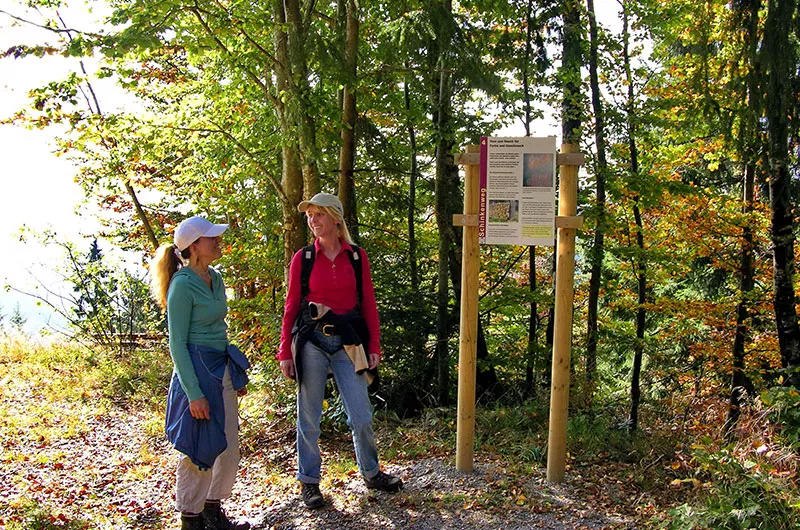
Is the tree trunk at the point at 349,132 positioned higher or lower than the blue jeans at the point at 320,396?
higher

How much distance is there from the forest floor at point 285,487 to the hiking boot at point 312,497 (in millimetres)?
→ 71

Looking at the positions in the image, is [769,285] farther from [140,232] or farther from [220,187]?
[140,232]

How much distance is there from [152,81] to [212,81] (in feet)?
17.3

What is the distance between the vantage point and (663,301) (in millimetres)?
10852

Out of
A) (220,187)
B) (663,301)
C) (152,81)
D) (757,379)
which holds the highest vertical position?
(152,81)

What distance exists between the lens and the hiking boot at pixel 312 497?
4469 millimetres

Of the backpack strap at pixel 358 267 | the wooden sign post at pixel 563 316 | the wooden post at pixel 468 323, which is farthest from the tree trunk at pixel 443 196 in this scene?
the backpack strap at pixel 358 267

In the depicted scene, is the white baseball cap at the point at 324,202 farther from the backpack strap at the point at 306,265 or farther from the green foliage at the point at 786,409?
the green foliage at the point at 786,409

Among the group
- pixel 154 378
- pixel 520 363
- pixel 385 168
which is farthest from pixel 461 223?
pixel 154 378

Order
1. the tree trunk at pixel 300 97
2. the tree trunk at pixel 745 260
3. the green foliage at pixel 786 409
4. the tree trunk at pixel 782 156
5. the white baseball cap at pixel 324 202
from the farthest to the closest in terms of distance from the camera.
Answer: the tree trunk at pixel 745 260, the tree trunk at pixel 782 156, the tree trunk at pixel 300 97, the green foliage at pixel 786 409, the white baseball cap at pixel 324 202

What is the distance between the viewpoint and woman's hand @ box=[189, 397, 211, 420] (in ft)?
12.3

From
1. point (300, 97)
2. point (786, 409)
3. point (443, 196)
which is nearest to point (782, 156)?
point (786, 409)

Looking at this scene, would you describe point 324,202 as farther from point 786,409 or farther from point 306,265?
point 786,409

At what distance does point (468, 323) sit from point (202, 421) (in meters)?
2.16
